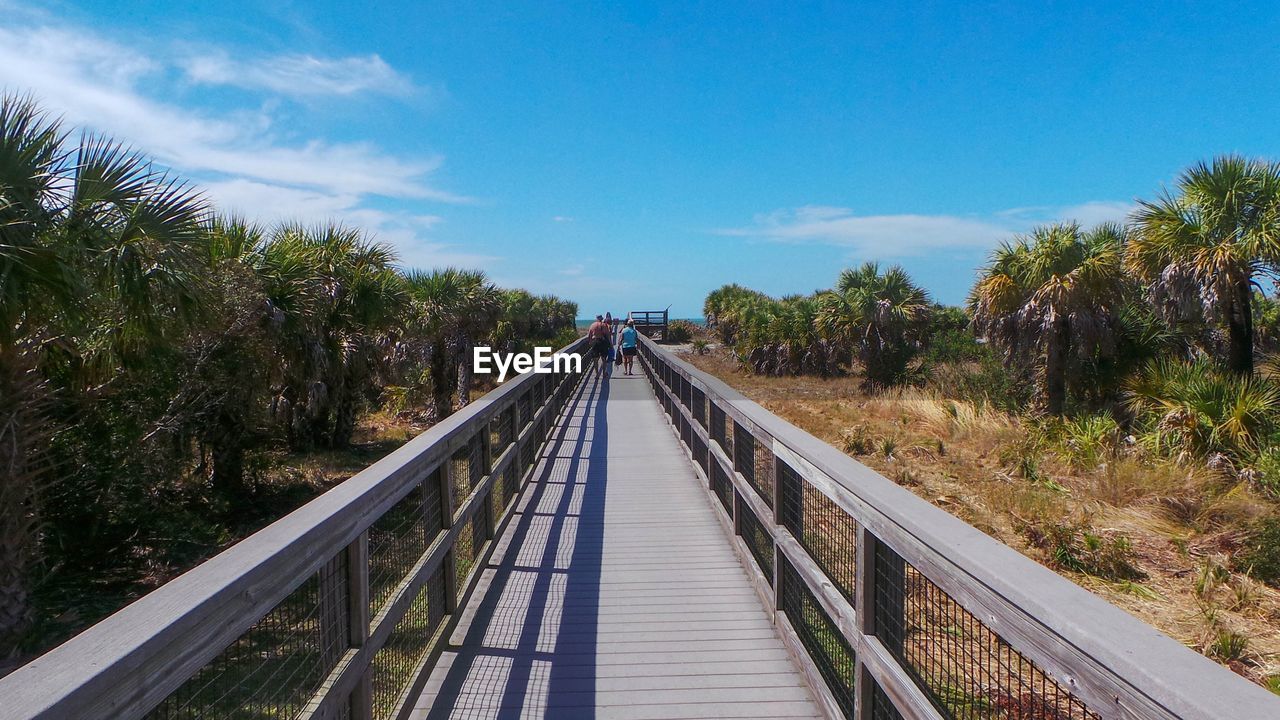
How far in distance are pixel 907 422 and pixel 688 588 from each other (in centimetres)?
1156

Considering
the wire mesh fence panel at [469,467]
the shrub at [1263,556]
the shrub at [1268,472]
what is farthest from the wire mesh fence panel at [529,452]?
the shrub at [1268,472]

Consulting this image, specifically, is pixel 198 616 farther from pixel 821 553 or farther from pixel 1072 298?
pixel 1072 298

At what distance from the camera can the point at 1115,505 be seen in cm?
891

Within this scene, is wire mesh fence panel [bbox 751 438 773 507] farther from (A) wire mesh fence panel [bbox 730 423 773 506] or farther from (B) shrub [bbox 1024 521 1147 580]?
(B) shrub [bbox 1024 521 1147 580]

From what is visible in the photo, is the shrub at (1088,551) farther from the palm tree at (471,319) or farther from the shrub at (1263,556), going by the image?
the palm tree at (471,319)

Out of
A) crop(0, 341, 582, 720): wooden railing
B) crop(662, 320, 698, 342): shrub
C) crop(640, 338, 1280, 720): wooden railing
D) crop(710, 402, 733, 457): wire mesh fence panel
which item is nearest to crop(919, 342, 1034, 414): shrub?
crop(710, 402, 733, 457): wire mesh fence panel

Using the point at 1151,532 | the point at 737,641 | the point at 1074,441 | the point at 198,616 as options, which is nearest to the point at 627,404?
the point at 1074,441

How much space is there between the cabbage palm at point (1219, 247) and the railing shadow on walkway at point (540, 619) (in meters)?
9.44

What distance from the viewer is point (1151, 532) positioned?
8.06 meters

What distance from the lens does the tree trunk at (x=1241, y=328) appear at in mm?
11177

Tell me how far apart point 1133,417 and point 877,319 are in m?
11.4

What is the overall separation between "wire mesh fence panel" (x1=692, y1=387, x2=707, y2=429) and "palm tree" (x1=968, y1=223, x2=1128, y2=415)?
9.01 metres

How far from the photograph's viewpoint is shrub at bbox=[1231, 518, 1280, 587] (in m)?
6.70

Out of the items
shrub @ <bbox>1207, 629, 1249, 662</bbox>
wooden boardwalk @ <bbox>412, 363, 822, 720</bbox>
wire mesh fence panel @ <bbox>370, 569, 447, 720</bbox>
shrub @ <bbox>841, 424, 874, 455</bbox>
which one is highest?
wire mesh fence panel @ <bbox>370, 569, 447, 720</bbox>
